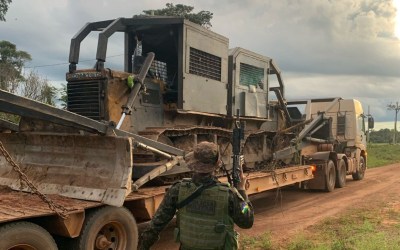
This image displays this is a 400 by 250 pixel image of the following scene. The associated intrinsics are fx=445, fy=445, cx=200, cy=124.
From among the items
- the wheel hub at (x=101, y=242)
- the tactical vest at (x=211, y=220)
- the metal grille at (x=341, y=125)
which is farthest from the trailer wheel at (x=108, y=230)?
the metal grille at (x=341, y=125)

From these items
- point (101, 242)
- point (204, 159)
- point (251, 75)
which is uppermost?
point (251, 75)

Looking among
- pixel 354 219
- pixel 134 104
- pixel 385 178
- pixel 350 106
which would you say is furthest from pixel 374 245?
pixel 385 178

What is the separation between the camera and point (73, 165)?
6590 millimetres

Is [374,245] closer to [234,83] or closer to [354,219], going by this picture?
[354,219]

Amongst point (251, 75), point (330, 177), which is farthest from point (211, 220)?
point (330, 177)

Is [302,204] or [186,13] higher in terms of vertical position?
[186,13]

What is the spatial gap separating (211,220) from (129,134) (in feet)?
11.4

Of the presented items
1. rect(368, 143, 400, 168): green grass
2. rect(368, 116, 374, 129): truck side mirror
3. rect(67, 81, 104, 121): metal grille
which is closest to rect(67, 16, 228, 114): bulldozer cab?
rect(67, 81, 104, 121): metal grille

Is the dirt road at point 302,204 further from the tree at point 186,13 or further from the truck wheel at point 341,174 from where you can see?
the tree at point 186,13

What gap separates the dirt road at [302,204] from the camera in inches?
348

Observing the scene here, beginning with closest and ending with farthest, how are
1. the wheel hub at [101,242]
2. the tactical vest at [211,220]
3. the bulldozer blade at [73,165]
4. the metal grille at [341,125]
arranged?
the tactical vest at [211,220], the wheel hub at [101,242], the bulldozer blade at [73,165], the metal grille at [341,125]

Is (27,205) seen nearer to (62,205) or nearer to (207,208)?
(62,205)

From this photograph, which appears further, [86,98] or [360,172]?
[360,172]

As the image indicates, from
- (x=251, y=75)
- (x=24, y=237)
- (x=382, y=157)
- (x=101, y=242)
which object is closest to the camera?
(x=24, y=237)
